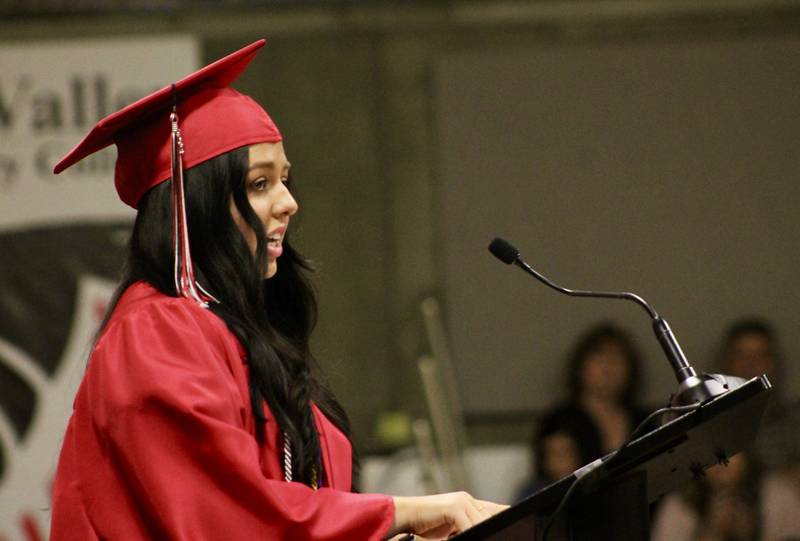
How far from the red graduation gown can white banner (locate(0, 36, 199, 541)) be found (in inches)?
138

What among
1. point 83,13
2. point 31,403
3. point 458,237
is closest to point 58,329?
point 31,403

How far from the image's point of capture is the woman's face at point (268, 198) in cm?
229

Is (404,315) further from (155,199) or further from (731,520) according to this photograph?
(155,199)

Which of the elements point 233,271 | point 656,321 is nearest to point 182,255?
point 233,271

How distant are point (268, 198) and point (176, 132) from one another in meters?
0.19

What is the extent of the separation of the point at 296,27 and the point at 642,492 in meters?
4.25

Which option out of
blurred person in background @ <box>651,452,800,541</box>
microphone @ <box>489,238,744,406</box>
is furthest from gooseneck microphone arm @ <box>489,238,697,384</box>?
blurred person in background @ <box>651,452,800,541</box>

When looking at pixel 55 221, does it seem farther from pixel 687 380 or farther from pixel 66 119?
pixel 687 380

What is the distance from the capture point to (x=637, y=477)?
203cm

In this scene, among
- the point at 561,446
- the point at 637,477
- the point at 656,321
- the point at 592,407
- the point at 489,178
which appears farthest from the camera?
the point at 489,178

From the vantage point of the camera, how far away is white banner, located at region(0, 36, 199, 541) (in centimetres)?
559

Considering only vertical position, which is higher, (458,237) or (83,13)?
(83,13)

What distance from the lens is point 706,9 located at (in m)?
6.07

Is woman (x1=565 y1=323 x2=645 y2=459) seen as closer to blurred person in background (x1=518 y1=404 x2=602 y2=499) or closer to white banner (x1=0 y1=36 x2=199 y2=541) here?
blurred person in background (x1=518 y1=404 x2=602 y2=499)
